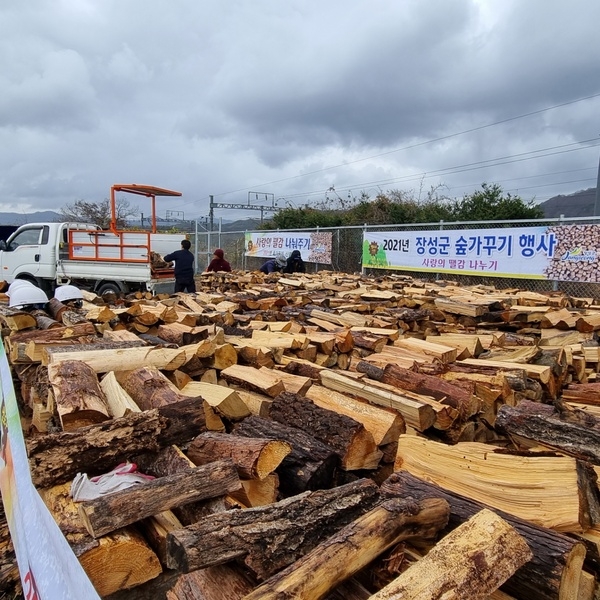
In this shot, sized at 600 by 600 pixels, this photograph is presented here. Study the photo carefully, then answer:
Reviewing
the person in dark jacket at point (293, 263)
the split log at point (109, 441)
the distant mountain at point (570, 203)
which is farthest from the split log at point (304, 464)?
the distant mountain at point (570, 203)

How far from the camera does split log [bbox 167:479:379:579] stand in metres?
1.60

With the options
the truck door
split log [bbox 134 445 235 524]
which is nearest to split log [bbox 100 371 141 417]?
split log [bbox 134 445 235 524]

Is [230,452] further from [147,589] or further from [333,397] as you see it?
[333,397]

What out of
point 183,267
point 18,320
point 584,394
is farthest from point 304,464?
point 183,267

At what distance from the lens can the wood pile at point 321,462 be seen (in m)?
1.64

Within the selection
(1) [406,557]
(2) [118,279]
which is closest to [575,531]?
(1) [406,557]

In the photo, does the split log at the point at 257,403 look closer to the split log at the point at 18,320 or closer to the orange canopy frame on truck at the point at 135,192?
the split log at the point at 18,320

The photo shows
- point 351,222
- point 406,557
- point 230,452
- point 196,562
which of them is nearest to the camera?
point 196,562

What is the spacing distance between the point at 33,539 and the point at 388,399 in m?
2.31

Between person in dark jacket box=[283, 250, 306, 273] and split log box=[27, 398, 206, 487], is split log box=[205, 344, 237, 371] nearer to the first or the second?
split log box=[27, 398, 206, 487]

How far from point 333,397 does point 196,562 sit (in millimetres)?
1953

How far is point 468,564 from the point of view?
4.99 feet

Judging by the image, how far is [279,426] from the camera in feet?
9.46

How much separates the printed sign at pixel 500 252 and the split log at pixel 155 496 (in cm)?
980
